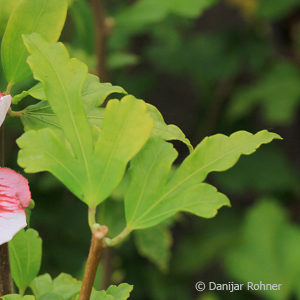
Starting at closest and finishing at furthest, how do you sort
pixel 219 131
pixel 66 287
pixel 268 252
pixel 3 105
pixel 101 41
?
pixel 3 105
pixel 66 287
pixel 101 41
pixel 268 252
pixel 219 131

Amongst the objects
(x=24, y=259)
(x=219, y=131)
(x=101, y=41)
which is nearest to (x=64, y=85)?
(x=24, y=259)

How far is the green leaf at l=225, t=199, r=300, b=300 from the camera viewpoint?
134cm

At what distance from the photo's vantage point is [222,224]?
1.65m

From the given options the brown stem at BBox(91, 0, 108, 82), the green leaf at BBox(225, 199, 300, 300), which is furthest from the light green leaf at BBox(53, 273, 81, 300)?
the green leaf at BBox(225, 199, 300, 300)

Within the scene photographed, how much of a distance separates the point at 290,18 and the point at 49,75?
135 cm

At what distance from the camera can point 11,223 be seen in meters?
0.31

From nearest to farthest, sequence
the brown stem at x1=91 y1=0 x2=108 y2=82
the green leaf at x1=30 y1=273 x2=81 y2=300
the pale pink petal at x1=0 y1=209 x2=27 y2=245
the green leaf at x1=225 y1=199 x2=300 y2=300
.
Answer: the pale pink petal at x1=0 y1=209 x2=27 y2=245, the green leaf at x1=30 y1=273 x2=81 y2=300, the brown stem at x1=91 y1=0 x2=108 y2=82, the green leaf at x1=225 y1=199 x2=300 y2=300

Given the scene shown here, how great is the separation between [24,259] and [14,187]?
9 cm

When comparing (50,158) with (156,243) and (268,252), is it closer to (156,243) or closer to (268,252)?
(156,243)

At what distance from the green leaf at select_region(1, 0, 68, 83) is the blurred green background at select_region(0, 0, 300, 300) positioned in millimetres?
945

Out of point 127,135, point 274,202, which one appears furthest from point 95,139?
point 274,202

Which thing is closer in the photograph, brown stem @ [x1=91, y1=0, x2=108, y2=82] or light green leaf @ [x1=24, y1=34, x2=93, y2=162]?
light green leaf @ [x1=24, y1=34, x2=93, y2=162]

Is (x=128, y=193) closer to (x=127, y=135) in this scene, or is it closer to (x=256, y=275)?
(x=127, y=135)

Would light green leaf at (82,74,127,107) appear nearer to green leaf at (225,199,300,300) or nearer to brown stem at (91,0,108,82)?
brown stem at (91,0,108,82)
